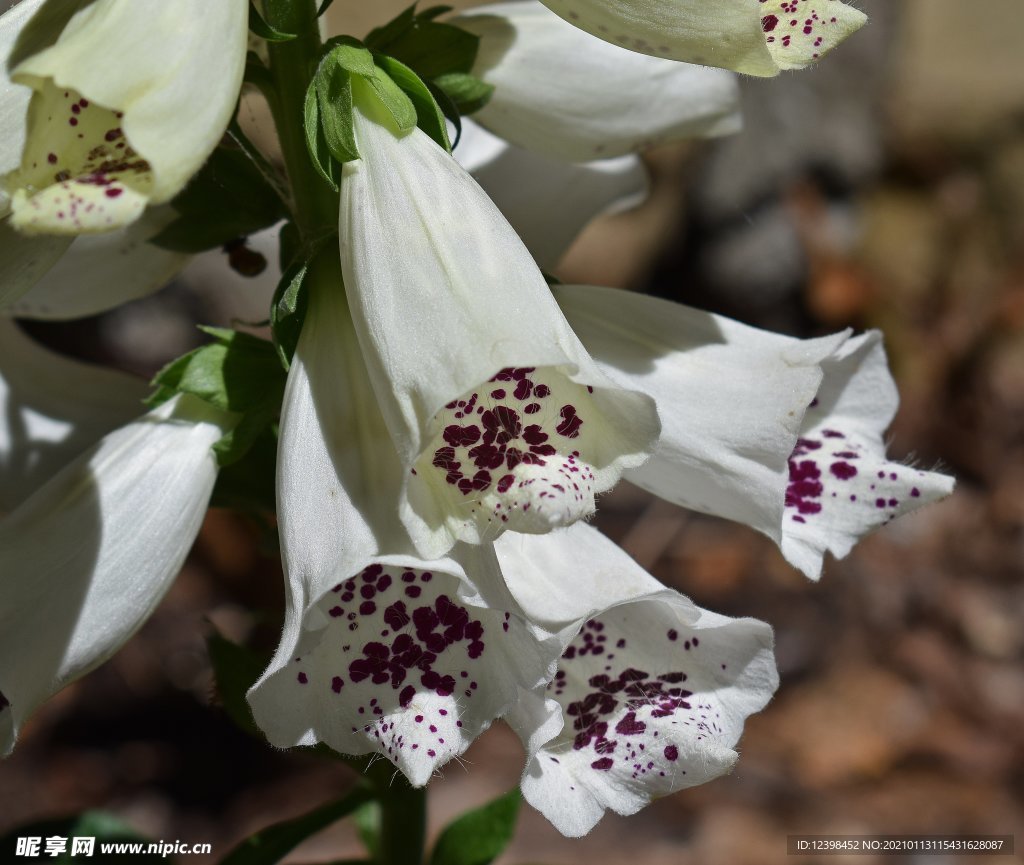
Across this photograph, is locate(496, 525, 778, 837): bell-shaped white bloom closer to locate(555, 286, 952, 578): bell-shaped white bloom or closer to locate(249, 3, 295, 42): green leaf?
locate(555, 286, 952, 578): bell-shaped white bloom

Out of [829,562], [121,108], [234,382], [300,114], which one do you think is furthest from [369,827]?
[829,562]

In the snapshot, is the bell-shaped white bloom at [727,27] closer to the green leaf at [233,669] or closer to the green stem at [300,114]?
the green stem at [300,114]

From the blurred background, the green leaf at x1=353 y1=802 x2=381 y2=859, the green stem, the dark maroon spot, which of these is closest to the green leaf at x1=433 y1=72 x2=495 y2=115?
the green stem

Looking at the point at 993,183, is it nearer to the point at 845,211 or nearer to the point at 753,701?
the point at 845,211

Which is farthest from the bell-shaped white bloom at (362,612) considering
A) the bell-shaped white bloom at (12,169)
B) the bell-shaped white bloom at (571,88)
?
the bell-shaped white bloom at (571,88)

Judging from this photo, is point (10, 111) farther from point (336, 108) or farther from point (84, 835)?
point (84, 835)

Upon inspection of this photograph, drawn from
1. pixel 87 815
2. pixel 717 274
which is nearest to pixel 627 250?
pixel 717 274

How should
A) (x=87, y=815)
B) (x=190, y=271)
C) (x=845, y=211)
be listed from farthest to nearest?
(x=845, y=211), (x=190, y=271), (x=87, y=815)
